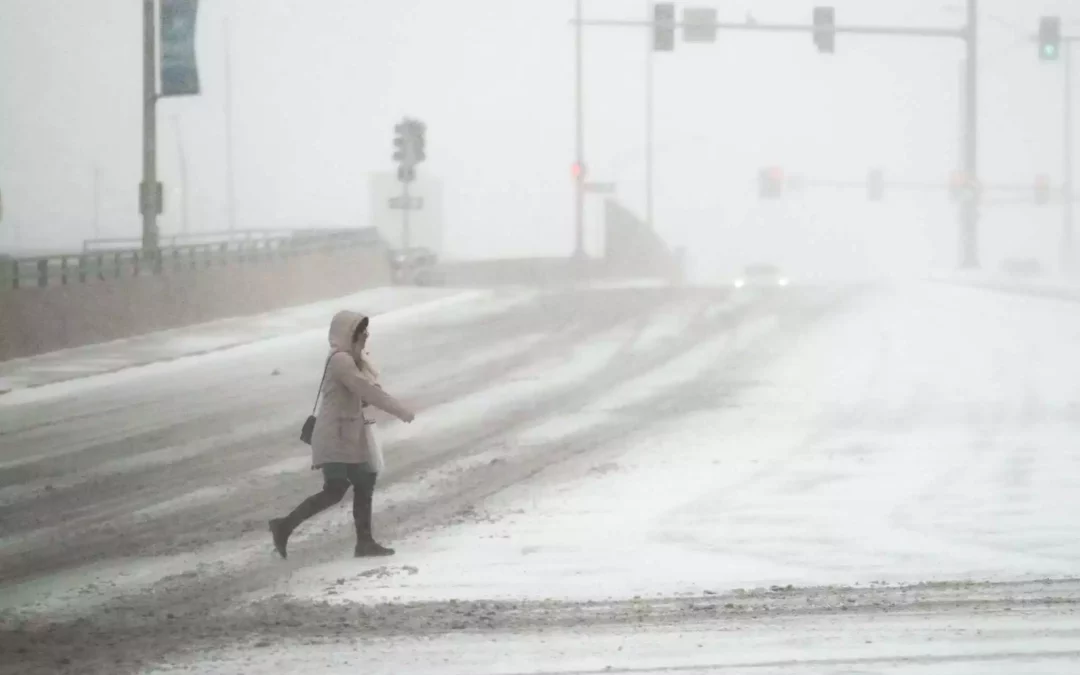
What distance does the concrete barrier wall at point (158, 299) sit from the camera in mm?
27219

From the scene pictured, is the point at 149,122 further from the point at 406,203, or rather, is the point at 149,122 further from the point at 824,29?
the point at 824,29

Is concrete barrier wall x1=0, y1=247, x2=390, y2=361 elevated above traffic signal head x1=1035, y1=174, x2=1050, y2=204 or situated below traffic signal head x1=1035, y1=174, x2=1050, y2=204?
below

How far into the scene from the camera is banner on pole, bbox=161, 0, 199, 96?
1160 inches

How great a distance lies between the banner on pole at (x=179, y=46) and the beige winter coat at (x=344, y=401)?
18836 millimetres

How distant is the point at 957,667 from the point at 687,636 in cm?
140

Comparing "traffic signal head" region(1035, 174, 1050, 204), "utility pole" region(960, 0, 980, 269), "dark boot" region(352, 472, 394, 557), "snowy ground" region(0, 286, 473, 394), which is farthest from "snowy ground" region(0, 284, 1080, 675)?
"traffic signal head" region(1035, 174, 1050, 204)

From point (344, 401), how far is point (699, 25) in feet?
88.7

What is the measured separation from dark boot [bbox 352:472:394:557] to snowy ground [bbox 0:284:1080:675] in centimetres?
26

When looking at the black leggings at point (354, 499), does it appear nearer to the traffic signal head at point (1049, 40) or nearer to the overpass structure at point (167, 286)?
the overpass structure at point (167, 286)

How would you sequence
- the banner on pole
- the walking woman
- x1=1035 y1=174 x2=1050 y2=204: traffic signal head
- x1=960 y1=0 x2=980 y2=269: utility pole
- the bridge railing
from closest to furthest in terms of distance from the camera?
the walking woman < the bridge railing < the banner on pole < x1=960 y1=0 x2=980 y2=269: utility pole < x1=1035 y1=174 x2=1050 y2=204: traffic signal head

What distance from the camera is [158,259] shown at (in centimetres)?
3184

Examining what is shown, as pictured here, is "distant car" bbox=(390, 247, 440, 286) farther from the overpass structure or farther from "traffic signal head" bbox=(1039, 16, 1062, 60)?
"traffic signal head" bbox=(1039, 16, 1062, 60)

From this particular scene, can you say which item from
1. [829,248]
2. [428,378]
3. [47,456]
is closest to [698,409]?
[428,378]

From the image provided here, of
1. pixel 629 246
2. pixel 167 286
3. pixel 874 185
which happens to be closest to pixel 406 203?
pixel 167 286
